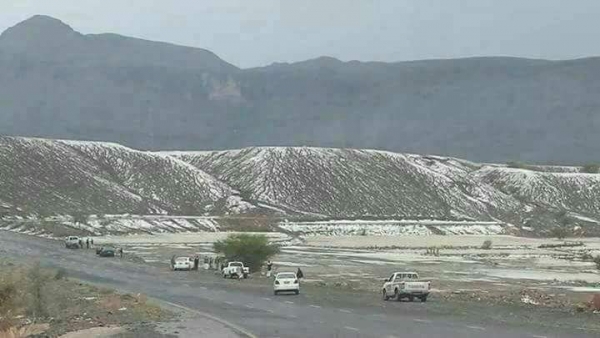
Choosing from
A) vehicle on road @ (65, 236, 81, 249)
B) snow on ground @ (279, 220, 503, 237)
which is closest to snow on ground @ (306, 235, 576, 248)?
snow on ground @ (279, 220, 503, 237)

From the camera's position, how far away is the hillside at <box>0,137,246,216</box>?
488 ft

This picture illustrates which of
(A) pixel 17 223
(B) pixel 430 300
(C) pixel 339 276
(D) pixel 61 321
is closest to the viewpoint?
(D) pixel 61 321

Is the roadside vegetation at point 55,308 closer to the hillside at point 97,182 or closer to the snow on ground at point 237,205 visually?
the hillside at point 97,182

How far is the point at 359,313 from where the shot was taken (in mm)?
32531

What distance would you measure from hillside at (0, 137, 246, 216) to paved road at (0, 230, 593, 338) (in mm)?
88061

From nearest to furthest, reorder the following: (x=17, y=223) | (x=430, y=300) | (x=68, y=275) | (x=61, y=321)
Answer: (x=61, y=321) → (x=430, y=300) → (x=68, y=275) → (x=17, y=223)

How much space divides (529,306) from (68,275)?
31.4m

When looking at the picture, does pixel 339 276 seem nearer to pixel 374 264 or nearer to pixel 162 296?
pixel 374 264

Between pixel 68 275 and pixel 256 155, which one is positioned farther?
pixel 256 155

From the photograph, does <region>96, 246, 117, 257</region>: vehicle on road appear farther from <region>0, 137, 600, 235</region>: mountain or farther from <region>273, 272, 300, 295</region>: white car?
<region>0, 137, 600, 235</region>: mountain

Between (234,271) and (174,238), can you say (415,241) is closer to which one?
(174,238)

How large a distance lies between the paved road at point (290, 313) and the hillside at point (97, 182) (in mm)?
88061

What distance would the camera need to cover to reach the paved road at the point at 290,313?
81.7ft

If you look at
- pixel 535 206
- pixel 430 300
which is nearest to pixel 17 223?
pixel 430 300
